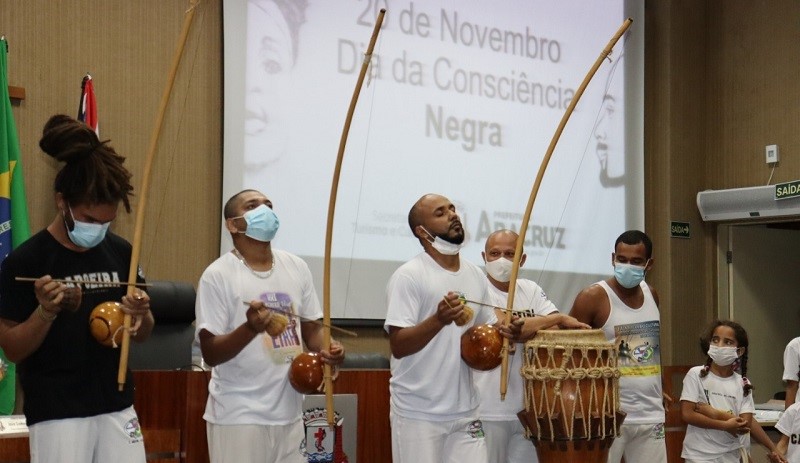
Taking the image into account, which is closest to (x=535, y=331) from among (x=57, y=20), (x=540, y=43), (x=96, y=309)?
(x=96, y=309)

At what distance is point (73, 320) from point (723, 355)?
4247 millimetres

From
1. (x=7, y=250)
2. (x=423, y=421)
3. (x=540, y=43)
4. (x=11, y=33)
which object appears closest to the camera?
(x=423, y=421)

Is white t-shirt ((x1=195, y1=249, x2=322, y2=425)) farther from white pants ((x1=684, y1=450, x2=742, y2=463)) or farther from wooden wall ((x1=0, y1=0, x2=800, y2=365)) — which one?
wooden wall ((x1=0, y1=0, x2=800, y2=365))

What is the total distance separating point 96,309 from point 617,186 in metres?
7.22

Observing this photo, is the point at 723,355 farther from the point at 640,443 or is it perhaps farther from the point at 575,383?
the point at 575,383

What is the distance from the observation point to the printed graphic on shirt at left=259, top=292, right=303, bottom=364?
3982mm

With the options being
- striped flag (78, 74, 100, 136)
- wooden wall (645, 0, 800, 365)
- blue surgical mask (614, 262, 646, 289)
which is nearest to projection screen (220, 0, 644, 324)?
wooden wall (645, 0, 800, 365)

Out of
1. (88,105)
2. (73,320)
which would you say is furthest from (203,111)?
(73,320)

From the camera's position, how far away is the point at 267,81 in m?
7.54

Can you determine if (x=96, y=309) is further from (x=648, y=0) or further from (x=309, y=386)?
(x=648, y=0)

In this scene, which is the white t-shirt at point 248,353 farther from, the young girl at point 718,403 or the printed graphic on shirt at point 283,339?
the young girl at point 718,403

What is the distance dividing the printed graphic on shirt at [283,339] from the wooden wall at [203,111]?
11.1ft

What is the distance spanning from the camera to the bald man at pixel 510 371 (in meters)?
4.79

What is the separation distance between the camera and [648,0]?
33.9 ft
